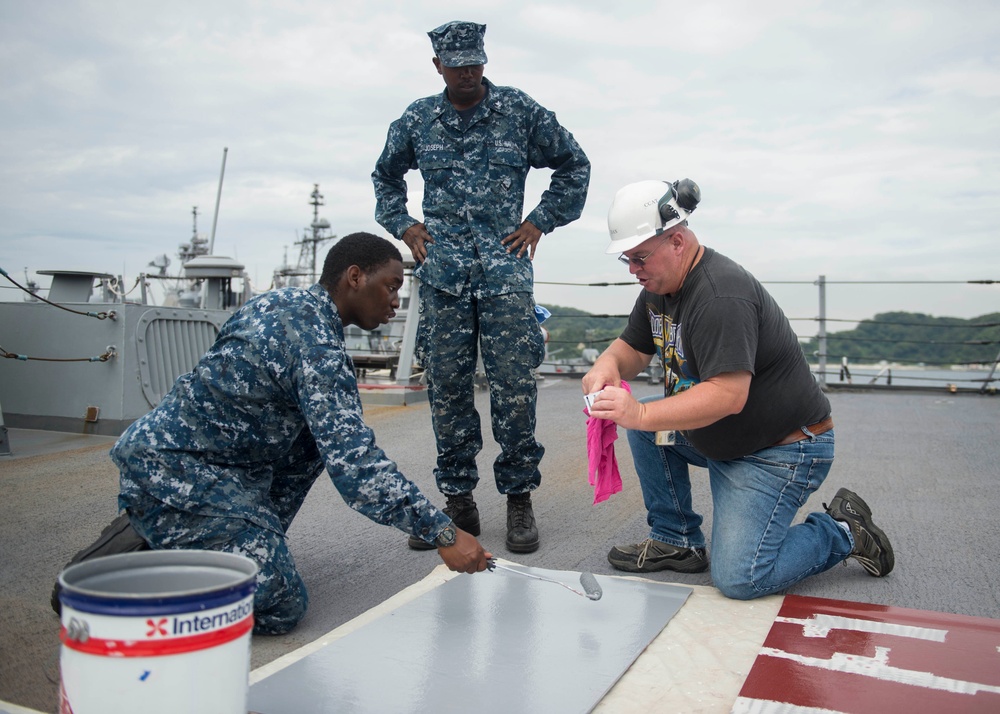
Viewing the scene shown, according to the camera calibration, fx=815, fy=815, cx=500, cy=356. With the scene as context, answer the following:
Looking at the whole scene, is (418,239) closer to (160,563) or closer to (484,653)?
(484,653)

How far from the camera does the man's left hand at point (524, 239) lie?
311cm

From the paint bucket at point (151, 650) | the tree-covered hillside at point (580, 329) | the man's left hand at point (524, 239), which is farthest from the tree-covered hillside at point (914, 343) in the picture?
the paint bucket at point (151, 650)

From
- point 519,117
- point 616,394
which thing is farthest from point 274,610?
point 519,117

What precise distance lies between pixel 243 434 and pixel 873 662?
1624 mm

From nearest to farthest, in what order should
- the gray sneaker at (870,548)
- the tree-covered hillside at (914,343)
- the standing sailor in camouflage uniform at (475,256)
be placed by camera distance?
the gray sneaker at (870,548) < the standing sailor in camouflage uniform at (475,256) < the tree-covered hillside at (914,343)

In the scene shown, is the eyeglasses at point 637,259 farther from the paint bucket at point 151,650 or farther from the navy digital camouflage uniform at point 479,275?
the paint bucket at point 151,650

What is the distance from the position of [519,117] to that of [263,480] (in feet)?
5.56

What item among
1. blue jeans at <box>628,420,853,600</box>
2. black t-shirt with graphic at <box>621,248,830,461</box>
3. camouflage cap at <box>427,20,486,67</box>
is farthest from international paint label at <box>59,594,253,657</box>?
camouflage cap at <box>427,20,486,67</box>

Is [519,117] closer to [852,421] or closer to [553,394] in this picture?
[852,421]

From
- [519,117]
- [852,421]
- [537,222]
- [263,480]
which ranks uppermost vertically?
[519,117]

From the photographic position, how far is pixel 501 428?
3053 mm

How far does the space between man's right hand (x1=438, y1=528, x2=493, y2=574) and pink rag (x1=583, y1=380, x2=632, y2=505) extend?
2.22 ft

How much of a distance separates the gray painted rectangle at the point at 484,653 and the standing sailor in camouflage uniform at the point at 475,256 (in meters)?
0.68

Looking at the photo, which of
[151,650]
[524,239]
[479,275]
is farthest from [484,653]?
[524,239]
